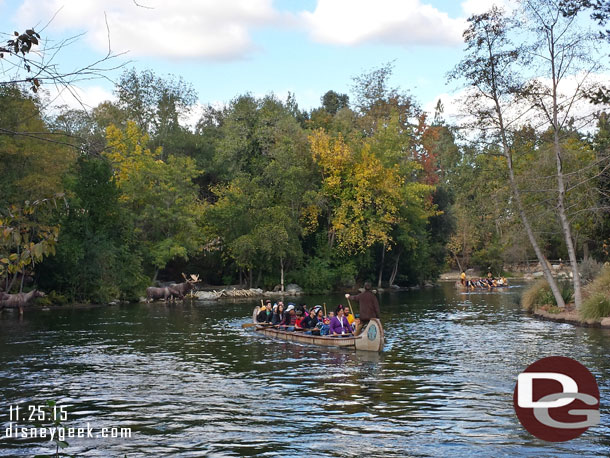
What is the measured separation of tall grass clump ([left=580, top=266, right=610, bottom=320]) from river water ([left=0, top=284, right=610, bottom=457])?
1274 millimetres

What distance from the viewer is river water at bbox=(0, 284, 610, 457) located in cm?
1145

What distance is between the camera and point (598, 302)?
27.5 meters

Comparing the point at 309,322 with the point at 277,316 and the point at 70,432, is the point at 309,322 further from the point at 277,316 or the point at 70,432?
the point at 70,432

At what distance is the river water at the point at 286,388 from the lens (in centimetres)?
1145

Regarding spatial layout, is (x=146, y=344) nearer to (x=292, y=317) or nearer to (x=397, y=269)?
(x=292, y=317)

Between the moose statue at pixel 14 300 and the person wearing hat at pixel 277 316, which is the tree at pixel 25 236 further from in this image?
the moose statue at pixel 14 300

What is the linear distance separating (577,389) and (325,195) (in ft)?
154

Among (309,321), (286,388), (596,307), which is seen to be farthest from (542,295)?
(286,388)

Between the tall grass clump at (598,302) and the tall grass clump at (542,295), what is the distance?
14.6ft

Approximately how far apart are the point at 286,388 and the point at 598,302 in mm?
16828

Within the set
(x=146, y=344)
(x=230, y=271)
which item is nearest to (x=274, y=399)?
(x=146, y=344)

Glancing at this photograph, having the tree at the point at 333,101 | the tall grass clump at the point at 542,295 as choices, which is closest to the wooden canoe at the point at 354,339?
the tall grass clump at the point at 542,295

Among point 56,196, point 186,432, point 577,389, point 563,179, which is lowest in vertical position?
point 186,432

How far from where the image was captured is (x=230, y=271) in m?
60.1
